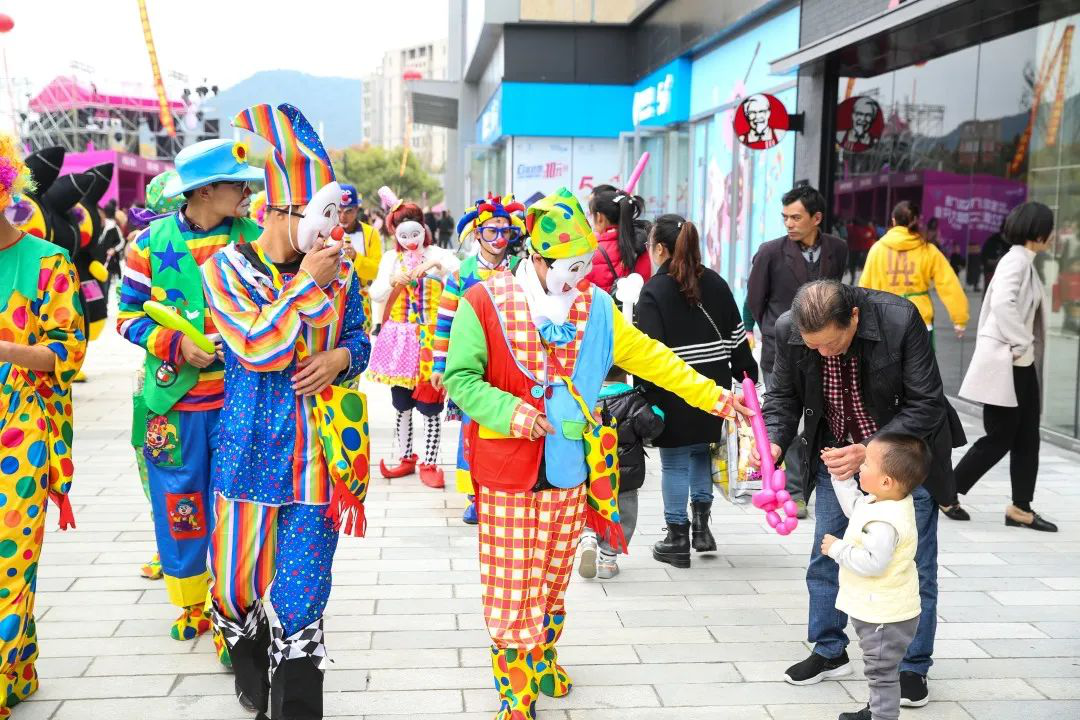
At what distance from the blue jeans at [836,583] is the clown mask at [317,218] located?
6.47ft

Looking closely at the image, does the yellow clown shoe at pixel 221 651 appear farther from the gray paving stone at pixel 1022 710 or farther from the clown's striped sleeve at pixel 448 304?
the gray paving stone at pixel 1022 710

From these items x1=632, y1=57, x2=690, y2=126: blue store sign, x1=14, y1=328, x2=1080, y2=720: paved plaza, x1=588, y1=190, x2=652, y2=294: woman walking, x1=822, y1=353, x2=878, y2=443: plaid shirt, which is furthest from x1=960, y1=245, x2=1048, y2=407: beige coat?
x1=632, y1=57, x2=690, y2=126: blue store sign

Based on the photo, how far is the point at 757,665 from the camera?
14.8 ft

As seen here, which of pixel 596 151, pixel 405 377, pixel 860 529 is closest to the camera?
pixel 860 529

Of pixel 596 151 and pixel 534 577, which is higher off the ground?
pixel 596 151

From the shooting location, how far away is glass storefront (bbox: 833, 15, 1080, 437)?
9.12 metres

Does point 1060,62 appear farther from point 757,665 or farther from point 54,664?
point 54,664

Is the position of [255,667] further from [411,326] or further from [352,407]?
[411,326]

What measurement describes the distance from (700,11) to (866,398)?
552 inches

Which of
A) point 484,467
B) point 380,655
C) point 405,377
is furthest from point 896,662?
point 405,377

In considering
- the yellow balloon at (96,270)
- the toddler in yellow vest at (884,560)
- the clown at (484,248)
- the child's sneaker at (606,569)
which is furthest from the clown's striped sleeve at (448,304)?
the yellow balloon at (96,270)

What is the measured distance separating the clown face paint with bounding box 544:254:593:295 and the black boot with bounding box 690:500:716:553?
2.52m

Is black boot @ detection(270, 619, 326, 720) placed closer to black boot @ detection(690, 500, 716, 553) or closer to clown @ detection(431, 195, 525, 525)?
clown @ detection(431, 195, 525, 525)

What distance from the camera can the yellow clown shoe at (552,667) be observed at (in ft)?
13.4
